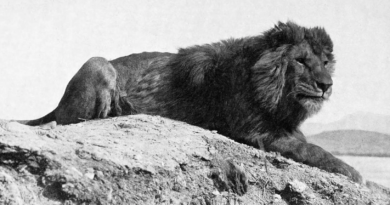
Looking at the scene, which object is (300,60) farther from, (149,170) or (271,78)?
(149,170)

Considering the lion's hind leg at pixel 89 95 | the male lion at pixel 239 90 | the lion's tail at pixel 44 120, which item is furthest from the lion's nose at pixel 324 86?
the lion's tail at pixel 44 120

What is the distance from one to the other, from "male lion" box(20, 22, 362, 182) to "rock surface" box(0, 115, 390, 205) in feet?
2.83

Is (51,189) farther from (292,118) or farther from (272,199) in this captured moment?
(292,118)

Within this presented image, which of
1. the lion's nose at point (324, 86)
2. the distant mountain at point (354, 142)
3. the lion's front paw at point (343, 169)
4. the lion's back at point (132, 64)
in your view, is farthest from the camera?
the distant mountain at point (354, 142)

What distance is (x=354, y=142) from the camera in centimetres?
1280

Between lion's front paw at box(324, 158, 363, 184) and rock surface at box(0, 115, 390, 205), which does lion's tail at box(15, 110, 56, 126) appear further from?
lion's front paw at box(324, 158, 363, 184)

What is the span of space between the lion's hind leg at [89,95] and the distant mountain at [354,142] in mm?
5241

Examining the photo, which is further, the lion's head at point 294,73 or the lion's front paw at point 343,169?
the lion's head at point 294,73

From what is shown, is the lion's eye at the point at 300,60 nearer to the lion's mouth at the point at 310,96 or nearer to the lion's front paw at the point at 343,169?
the lion's mouth at the point at 310,96

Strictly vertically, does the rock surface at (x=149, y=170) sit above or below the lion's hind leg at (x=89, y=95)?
below

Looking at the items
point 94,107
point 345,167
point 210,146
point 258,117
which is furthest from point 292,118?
point 94,107

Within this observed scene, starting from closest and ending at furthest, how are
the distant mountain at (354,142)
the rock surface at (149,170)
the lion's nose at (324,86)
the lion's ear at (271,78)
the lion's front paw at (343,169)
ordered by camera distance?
the rock surface at (149,170) → the lion's front paw at (343,169) → the lion's nose at (324,86) → the lion's ear at (271,78) → the distant mountain at (354,142)

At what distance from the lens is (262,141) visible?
6.97 metres

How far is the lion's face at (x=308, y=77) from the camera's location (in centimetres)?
698
